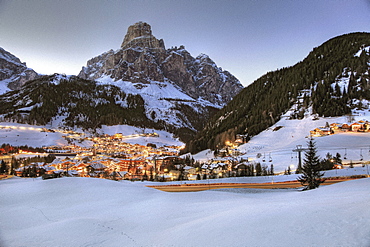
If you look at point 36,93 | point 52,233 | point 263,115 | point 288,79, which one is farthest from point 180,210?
point 36,93

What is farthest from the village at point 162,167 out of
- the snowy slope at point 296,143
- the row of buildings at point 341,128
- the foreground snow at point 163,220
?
the foreground snow at point 163,220

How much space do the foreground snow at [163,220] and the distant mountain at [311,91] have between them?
6504 centimetres

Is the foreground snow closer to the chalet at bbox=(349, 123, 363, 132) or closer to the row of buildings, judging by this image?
the row of buildings

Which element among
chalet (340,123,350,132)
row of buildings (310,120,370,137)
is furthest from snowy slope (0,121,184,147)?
chalet (340,123,350,132)

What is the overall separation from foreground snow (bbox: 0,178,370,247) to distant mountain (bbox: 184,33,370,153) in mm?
65041

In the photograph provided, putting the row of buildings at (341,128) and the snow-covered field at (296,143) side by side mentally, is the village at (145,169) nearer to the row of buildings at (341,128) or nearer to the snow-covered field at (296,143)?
the snow-covered field at (296,143)

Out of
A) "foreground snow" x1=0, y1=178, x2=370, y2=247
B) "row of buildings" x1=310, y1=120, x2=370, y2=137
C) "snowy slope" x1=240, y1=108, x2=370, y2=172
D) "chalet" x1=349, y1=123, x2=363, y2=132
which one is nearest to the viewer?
"foreground snow" x1=0, y1=178, x2=370, y2=247

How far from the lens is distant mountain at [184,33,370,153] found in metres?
68.5

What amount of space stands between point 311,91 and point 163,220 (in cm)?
8465

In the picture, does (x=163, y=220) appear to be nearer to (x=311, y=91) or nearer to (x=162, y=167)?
(x=162, y=167)

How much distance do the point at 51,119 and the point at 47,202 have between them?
6775 inches

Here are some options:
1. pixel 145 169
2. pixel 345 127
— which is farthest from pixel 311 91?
pixel 145 169

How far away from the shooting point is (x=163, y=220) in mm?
8352

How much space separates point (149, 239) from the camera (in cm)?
629
